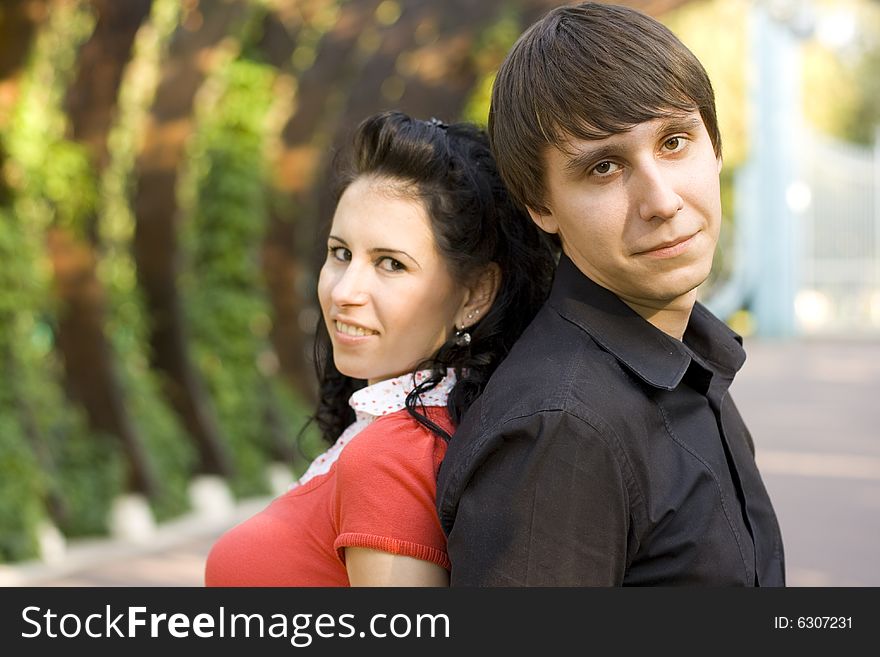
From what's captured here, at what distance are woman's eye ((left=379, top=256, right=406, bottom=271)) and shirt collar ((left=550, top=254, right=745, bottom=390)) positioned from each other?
0.84 feet

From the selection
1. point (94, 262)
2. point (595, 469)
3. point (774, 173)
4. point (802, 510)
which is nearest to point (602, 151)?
point (595, 469)

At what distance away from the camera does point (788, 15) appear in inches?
601

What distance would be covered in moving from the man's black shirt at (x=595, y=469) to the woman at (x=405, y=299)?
19 centimetres

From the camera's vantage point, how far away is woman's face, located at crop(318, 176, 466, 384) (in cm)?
195

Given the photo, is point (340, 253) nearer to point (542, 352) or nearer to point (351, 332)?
point (351, 332)

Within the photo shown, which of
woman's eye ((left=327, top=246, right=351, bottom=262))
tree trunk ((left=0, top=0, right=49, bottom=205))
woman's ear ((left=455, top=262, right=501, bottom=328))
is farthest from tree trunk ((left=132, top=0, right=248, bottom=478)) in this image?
woman's ear ((left=455, top=262, right=501, bottom=328))

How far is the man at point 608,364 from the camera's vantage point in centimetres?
156

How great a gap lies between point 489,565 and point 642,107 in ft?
1.96

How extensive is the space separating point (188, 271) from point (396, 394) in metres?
7.35

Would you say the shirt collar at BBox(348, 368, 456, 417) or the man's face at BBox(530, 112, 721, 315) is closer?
the man's face at BBox(530, 112, 721, 315)

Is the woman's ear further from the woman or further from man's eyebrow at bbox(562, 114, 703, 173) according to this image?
man's eyebrow at bbox(562, 114, 703, 173)

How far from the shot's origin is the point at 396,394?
1.92 metres
